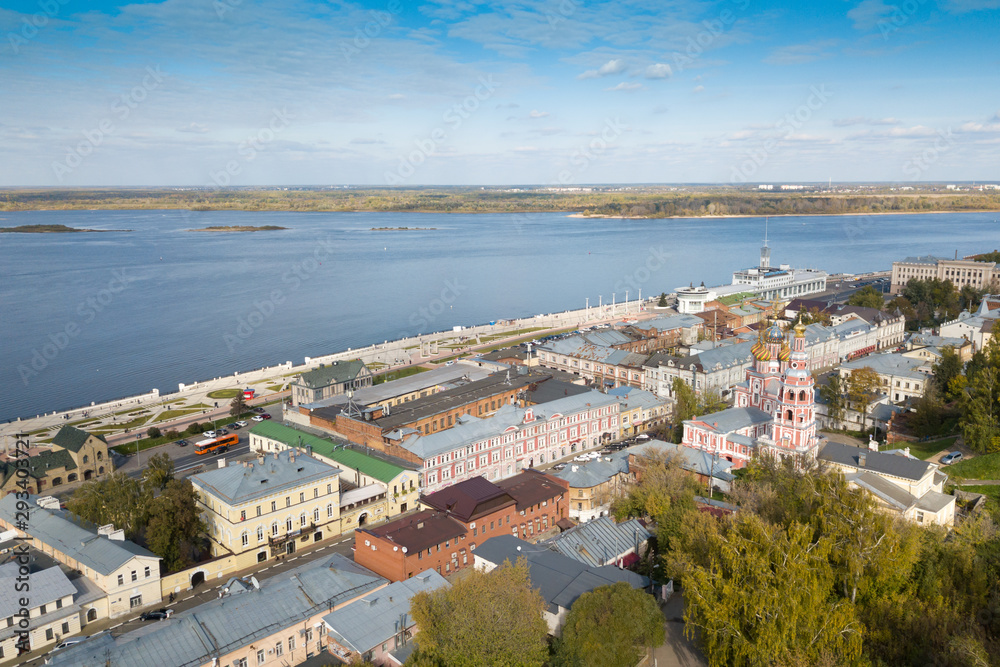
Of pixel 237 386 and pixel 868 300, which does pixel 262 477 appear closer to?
pixel 237 386

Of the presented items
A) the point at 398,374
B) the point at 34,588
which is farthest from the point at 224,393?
the point at 34,588

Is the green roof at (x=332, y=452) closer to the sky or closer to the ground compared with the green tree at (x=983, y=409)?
closer to the ground

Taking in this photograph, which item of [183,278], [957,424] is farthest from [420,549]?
[183,278]

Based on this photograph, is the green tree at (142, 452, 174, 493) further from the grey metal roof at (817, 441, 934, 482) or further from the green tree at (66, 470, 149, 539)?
the grey metal roof at (817, 441, 934, 482)

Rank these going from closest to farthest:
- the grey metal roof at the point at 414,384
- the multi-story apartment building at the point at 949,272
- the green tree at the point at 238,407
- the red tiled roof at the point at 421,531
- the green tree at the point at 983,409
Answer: the red tiled roof at the point at 421,531, the green tree at the point at 983,409, the grey metal roof at the point at 414,384, the green tree at the point at 238,407, the multi-story apartment building at the point at 949,272

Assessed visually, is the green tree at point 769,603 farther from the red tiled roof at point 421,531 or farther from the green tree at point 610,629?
the red tiled roof at point 421,531

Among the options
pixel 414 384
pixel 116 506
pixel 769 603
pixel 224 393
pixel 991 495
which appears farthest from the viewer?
pixel 224 393

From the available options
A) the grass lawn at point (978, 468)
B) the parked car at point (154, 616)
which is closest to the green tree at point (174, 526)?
the parked car at point (154, 616)
